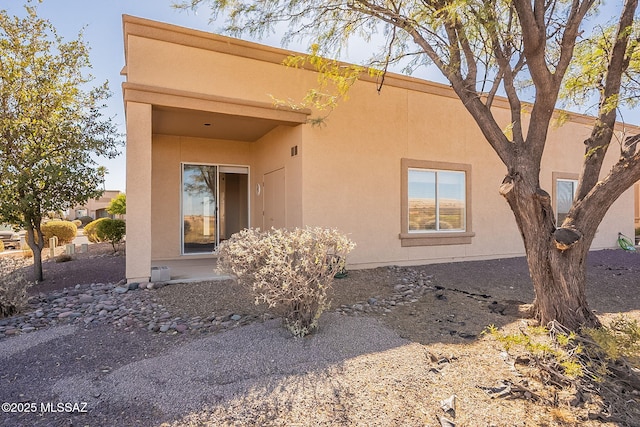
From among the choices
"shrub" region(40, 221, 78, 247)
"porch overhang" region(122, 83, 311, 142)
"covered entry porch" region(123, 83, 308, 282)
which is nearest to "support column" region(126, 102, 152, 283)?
"covered entry porch" region(123, 83, 308, 282)

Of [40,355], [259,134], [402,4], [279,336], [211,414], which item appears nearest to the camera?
[211,414]

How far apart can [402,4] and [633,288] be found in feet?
22.7

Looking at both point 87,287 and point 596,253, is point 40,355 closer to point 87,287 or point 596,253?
point 87,287

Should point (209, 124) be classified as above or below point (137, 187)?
above

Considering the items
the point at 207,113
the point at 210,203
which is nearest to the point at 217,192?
the point at 210,203

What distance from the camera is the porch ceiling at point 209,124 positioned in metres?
7.60

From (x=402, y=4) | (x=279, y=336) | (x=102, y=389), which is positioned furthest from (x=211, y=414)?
(x=402, y=4)

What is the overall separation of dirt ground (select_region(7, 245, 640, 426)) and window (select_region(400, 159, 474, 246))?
78 centimetres

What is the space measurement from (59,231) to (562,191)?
18.6 m

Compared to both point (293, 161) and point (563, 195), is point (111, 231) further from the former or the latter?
→ point (563, 195)

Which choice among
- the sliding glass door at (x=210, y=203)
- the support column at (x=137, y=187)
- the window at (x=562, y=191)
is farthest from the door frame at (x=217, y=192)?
the window at (x=562, y=191)

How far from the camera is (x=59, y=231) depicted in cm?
1480

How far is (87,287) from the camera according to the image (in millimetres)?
6809

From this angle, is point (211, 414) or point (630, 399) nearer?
point (211, 414)
